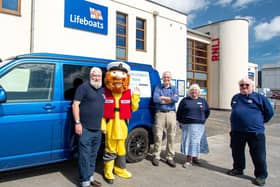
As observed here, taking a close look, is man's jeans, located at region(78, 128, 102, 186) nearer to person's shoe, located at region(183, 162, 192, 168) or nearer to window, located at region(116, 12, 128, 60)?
person's shoe, located at region(183, 162, 192, 168)

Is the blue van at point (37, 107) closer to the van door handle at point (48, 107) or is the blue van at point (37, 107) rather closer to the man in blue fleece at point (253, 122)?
the van door handle at point (48, 107)

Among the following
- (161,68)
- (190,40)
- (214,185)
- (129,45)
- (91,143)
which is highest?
(190,40)

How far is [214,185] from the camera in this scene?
387 centimetres

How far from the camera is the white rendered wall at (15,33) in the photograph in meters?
8.27

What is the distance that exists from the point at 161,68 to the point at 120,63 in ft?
31.6

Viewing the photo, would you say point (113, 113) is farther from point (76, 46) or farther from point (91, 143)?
point (76, 46)

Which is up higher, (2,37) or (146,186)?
(2,37)

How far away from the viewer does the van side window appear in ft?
11.0

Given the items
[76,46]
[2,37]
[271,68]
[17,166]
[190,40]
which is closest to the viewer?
[17,166]

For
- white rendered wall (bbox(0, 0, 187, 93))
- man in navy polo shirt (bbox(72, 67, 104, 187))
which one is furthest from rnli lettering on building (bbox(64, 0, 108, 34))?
man in navy polo shirt (bbox(72, 67, 104, 187))

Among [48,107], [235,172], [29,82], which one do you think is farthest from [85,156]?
[235,172]

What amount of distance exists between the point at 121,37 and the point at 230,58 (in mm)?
9844

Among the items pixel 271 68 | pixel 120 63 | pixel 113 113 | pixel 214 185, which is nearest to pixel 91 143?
pixel 113 113

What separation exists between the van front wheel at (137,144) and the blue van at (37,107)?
119cm
